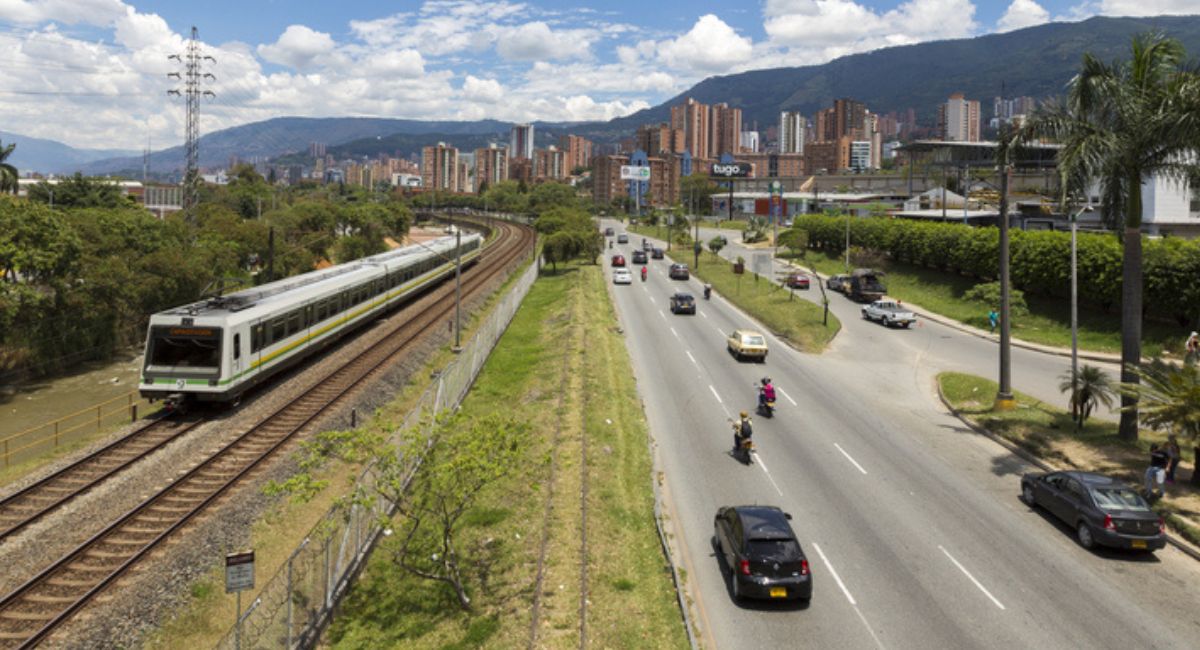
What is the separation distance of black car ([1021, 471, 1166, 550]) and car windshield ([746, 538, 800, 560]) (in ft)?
24.1

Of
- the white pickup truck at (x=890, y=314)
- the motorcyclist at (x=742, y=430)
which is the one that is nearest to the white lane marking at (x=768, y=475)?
the motorcyclist at (x=742, y=430)

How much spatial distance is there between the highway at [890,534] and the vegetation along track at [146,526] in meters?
11.3

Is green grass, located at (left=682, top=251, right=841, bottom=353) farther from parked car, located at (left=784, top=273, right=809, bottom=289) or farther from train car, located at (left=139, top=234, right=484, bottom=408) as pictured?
train car, located at (left=139, top=234, right=484, bottom=408)

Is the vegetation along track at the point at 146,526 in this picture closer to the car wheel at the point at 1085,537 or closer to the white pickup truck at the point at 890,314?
the car wheel at the point at 1085,537

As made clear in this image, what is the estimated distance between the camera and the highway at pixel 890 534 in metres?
13.8

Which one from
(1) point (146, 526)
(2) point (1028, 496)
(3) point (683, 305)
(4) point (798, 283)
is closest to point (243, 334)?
(1) point (146, 526)

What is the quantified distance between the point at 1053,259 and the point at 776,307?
1618 cm

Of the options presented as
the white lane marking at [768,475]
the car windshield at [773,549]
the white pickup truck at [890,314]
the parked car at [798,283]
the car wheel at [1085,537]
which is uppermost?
the parked car at [798,283]

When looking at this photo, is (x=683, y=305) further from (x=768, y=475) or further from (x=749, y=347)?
(x=768, y=475)

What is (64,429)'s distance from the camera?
1153 inches

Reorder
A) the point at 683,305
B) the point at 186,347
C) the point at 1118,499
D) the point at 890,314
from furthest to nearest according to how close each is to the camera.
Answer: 1. the point at 683,305
2. the point at 890,314
3. the point at 186,347
4. the point at 1118,499

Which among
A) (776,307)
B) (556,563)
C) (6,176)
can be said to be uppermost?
(6,176)

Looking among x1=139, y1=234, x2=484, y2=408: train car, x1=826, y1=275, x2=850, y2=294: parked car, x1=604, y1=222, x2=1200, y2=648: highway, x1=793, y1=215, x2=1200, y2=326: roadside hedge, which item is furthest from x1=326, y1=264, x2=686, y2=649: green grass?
x1=826, y1=275, x2=850, y2=294: parked car

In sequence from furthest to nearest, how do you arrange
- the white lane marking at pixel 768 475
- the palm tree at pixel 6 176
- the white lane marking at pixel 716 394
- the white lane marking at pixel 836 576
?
the palm tree at pixel 6 176 < the white lane marking at pixel 716 394 < the white lane marking at pixel 768 475 < the white lane marking at pixel 836 576
